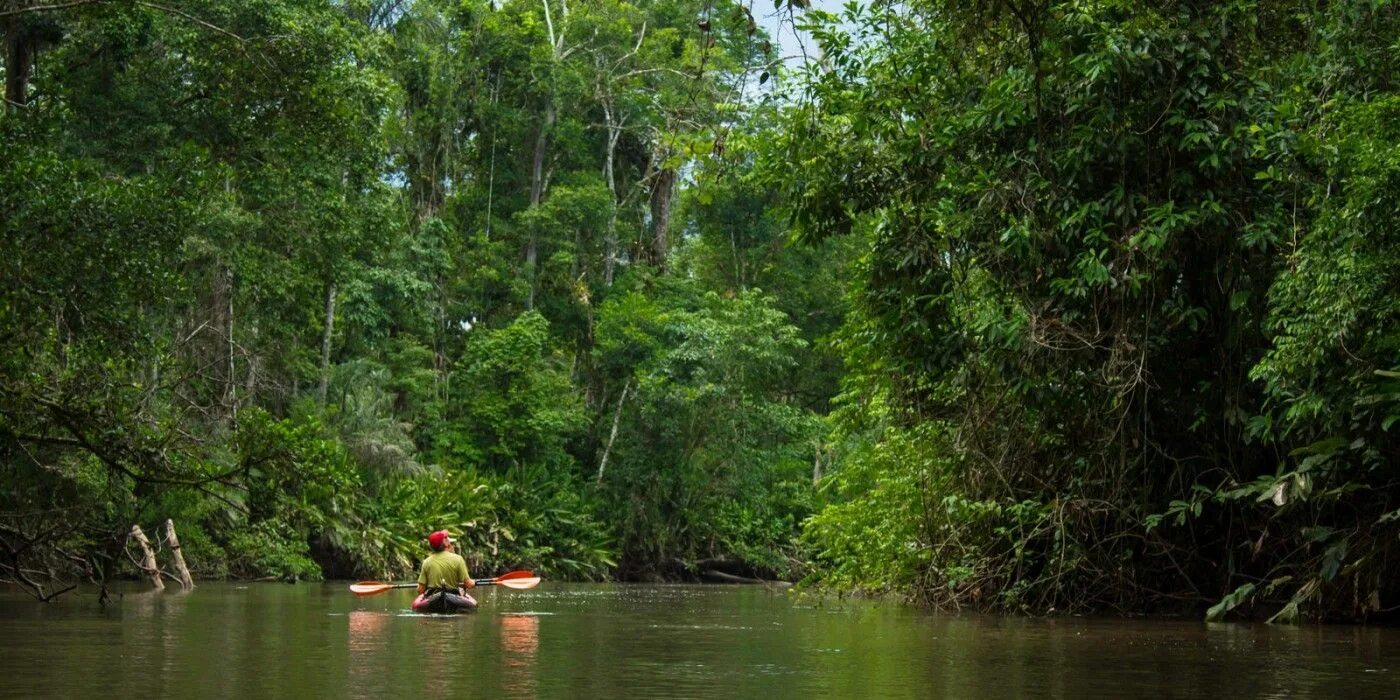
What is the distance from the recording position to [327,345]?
3756 cm

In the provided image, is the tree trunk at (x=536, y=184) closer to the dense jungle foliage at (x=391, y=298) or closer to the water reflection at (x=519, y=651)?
the dense jungle foliage at (x=391, y=298)

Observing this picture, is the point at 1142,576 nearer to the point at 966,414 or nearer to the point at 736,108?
the point at 966,414

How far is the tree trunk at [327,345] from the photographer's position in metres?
36.3

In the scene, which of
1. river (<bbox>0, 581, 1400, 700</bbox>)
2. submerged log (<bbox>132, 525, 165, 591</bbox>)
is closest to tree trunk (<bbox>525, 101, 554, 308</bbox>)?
submerged log (<bbox>132, 525, 165, 591</bbox>)

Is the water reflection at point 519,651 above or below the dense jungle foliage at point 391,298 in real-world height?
below

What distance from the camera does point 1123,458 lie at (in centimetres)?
1364

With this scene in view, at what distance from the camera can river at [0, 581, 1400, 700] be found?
289 inches

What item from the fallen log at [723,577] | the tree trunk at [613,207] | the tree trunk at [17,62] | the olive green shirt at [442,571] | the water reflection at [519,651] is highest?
the tree trunk at [613,207]

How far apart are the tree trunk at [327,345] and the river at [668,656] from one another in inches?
804

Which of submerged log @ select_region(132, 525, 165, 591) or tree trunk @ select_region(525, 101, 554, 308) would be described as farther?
tree trunk @ select_region(525, 101, 554, 308)

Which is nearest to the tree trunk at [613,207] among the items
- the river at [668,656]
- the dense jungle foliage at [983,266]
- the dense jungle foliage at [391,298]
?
the dense jungle foliage at [391,298]

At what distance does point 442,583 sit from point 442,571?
0.14 m

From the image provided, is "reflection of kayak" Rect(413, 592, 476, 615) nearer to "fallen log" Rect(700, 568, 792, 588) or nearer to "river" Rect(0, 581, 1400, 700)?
"river" Rect(0, 581, 1400, 700)

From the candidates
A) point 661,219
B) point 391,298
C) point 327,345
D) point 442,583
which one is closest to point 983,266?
point 442,583
